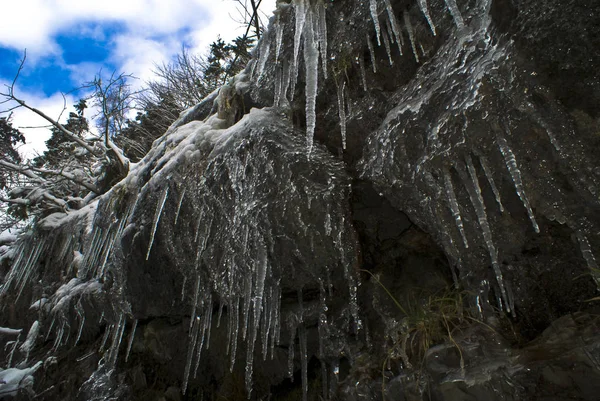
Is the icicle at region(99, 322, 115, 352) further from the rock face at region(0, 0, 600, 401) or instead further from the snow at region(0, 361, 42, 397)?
the snow at region(0, 361, 42, 397)

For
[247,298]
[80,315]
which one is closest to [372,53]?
[247,298]

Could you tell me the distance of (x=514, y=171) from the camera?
161 cm

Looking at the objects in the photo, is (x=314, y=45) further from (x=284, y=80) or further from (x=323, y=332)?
(x=323, y=332)

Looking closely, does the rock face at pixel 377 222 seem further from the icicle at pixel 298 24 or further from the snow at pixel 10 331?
the snow at pixel 10 331

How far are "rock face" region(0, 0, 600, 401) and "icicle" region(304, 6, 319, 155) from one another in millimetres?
13

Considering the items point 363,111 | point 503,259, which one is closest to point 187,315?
point 363,111

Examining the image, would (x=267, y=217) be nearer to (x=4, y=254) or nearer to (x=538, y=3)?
(x=538, y=3)

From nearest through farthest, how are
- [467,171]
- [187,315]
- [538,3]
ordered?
[538,3] → [467,171] → [187,315]

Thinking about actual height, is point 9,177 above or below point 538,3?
above

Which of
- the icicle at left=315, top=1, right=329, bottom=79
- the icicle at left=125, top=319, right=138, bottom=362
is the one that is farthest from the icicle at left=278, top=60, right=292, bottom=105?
the icicle at left=125, top=319, right=138, bottom=362

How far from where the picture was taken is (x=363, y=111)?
254cm

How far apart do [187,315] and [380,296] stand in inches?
79.7

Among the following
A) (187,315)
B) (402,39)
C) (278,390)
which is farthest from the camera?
Answer: (187,315)

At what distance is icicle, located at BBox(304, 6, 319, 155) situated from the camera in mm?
2107
